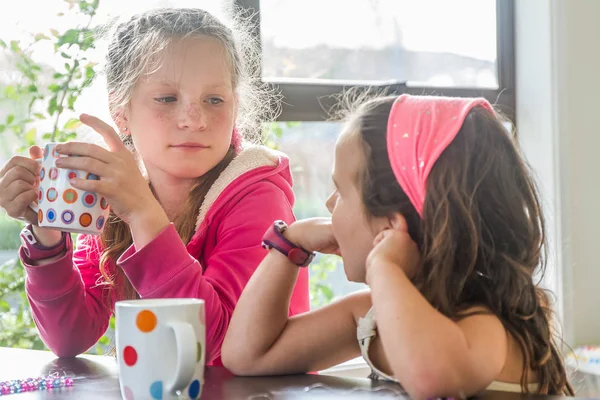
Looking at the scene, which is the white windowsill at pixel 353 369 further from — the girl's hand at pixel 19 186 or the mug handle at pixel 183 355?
the mug handle at pixel 183 355

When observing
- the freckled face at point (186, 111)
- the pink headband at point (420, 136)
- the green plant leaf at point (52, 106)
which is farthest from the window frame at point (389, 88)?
the pink headband at point (420, 136)

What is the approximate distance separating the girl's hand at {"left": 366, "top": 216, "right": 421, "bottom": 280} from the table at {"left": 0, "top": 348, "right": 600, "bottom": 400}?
137mm

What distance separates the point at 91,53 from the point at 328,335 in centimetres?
125

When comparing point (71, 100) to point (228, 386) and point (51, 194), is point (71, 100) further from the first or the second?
point (228, 386)

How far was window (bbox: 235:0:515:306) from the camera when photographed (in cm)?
246

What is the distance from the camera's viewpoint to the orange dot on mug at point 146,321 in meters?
0.81

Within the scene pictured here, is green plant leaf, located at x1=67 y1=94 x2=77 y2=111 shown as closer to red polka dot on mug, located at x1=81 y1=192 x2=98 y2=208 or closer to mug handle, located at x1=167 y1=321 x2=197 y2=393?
red polka dot on mug, located at x1=81 y1=192 x2=98 y2=208

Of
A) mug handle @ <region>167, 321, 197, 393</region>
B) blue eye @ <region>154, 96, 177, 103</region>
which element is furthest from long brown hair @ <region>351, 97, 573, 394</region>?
blue eye @ <region>154, 96, 177, 103</region>

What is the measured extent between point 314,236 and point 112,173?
30cm

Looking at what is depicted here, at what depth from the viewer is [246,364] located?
1.08m

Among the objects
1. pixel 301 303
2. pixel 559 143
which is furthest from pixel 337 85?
pixel 301 303

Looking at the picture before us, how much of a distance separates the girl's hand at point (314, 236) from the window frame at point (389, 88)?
1.13m

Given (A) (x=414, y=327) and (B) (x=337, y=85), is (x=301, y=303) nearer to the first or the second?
(A) (x=414, y=327)

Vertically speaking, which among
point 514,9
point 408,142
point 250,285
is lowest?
point 250,285
